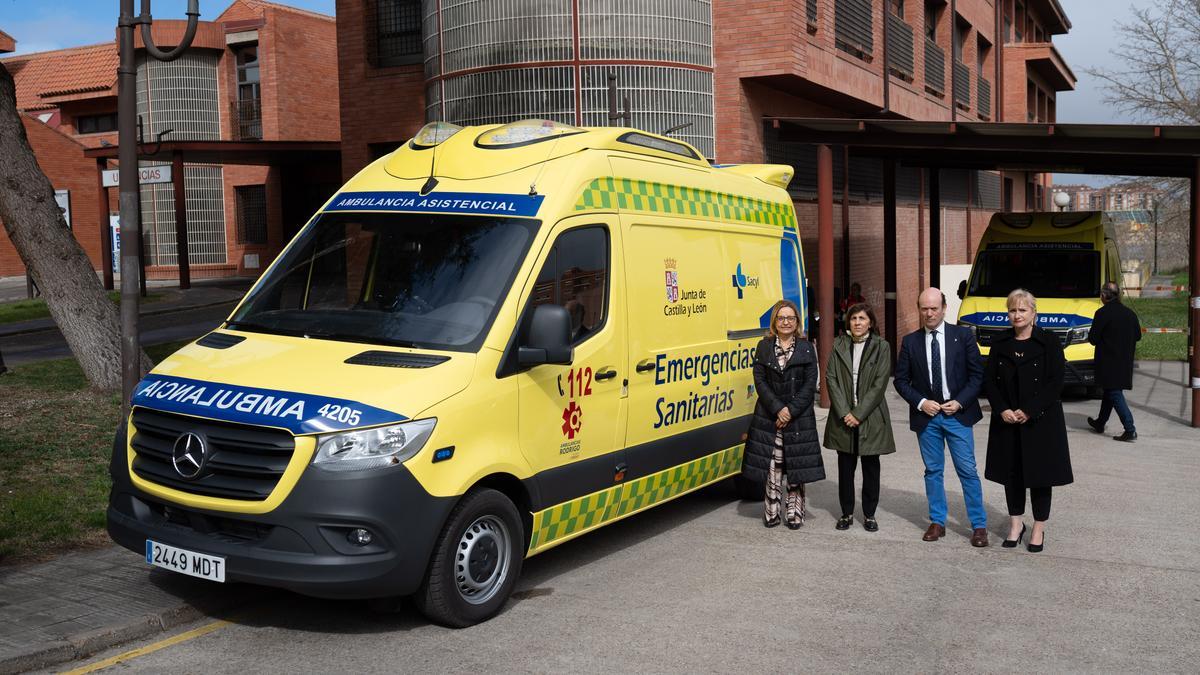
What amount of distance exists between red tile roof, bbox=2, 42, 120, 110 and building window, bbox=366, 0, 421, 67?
2633 cm

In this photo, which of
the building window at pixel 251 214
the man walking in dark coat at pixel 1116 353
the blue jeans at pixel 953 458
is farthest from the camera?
the building window at pixel 251 214

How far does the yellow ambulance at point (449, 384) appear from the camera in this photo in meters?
5.57

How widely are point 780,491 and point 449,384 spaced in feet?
11.5

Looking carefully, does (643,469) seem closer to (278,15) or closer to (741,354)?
(741,354)

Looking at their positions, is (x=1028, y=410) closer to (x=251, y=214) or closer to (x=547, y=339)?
(x=547, y=339)

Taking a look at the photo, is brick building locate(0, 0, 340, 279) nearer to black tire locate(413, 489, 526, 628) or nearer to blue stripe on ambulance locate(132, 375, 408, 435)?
blue stripe on ambulance locate(132, 375, 408, 435)

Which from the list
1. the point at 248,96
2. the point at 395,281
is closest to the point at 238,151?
the point at 248,96

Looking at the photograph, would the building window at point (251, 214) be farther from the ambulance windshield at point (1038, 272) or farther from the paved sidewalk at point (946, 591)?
the paved sidewalk at point (946, 591)

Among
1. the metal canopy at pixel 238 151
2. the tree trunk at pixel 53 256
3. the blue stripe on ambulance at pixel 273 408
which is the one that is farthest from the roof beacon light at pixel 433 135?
the metal canopy at pixel 238 151

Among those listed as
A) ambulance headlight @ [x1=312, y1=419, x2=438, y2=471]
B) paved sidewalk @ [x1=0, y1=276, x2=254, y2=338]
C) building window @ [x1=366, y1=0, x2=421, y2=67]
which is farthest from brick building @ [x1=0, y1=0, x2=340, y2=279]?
ambulance headlight @ [x1=312, y1=419, x2=438, y2=471]

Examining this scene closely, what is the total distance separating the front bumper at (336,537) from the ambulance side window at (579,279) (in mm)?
1451

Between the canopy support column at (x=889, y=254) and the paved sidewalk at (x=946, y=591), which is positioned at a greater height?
the canopy support column at (x=889, y=254)

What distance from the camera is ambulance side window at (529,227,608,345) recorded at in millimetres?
6673

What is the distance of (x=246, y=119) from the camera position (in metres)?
38.8
